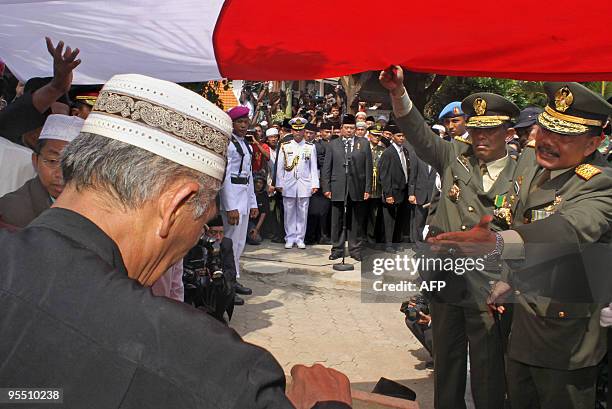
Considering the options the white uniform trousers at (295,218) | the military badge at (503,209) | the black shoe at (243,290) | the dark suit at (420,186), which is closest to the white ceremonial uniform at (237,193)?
the black shoe at (243,290)

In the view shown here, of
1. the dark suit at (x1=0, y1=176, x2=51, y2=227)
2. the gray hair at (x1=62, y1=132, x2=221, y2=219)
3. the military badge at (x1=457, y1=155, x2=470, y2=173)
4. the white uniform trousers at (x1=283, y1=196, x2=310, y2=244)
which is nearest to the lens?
the gray hair at (x1=62, y1=132, x2=221, y2=219)

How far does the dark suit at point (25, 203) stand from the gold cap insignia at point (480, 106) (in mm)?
2313

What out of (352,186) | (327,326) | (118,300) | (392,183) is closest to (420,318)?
(327,326)

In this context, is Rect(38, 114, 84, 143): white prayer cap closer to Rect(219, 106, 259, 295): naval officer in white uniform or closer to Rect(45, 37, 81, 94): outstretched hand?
Rect(45, 37, 81, 94): outstretched hand

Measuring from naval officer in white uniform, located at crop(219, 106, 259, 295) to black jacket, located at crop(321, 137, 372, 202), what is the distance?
2347 millimetres

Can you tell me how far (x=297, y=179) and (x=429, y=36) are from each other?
23.3ft

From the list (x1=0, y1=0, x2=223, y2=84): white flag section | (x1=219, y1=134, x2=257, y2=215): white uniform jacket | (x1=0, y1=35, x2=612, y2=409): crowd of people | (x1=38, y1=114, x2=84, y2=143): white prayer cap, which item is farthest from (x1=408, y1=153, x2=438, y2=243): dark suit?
(x1=38, y1=114, x2=84, y2=143): white prayer cap

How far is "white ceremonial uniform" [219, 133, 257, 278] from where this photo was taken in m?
6.62

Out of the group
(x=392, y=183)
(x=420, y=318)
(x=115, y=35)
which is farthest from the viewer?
(x=392, y=183)

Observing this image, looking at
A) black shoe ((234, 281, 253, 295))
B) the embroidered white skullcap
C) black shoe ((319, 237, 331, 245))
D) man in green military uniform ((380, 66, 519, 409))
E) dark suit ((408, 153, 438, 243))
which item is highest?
the embroidered white skullcap

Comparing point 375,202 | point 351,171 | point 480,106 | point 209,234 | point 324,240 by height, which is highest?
point 480,106

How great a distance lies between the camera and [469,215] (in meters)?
3.28

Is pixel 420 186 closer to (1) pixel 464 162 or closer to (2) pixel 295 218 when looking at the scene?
(2) pixel 295 218

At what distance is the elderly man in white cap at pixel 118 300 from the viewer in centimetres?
87
